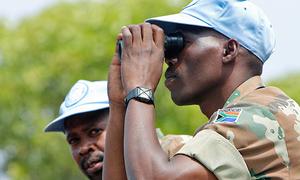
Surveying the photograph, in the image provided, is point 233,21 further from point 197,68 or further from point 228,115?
point 228,115

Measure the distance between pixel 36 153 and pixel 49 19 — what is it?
389cm

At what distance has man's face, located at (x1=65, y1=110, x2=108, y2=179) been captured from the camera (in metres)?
7.17

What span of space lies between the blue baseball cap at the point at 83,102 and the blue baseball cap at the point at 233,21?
6.36 ft

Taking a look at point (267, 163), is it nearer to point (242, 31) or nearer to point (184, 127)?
point (242, 31)

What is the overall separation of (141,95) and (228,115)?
0.39m

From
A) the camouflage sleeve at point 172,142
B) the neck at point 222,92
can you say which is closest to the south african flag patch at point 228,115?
the neck at point 222,92

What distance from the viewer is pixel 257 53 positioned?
5320 mm

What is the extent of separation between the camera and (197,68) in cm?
521

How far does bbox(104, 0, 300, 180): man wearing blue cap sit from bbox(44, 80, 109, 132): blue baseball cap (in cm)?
166

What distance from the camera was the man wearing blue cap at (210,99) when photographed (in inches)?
191

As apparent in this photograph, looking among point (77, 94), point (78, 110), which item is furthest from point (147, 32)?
point (77, 94)

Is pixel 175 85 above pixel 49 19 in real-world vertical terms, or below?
below

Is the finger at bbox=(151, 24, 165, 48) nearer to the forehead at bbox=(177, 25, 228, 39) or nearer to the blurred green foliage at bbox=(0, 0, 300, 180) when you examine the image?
the forehead at bbox=(177, 25, 228, 39)

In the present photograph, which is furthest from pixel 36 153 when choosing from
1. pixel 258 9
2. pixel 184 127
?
pixel 258 9
